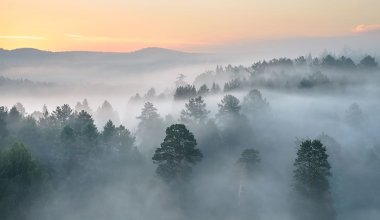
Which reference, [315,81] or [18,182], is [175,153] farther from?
[315,81]

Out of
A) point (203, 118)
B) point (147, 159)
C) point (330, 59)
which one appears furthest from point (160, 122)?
point (330, 59)

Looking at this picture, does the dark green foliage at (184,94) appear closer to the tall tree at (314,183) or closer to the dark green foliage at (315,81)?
the dark green foliage at (315,81)

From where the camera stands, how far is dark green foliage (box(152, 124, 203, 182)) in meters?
59.5

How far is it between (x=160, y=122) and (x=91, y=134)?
26.4 meters

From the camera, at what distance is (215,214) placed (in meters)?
66.1

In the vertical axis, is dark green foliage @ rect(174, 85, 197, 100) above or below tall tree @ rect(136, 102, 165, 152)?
above

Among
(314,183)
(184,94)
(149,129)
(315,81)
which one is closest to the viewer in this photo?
(314,183)

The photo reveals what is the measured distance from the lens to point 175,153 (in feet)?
195

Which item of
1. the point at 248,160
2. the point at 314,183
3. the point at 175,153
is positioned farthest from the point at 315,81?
the point at 175,153

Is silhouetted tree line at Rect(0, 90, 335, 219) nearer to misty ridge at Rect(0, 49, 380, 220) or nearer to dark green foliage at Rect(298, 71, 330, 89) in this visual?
misty ridge at Rect(0, 49, 380, 220)

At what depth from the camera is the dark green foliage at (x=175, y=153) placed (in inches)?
2343

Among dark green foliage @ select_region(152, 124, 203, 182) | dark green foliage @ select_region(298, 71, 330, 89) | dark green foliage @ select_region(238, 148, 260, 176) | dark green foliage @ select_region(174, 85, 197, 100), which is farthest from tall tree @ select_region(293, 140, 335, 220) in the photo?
dark green foliage @ select_region(298, 71, 330, 89)

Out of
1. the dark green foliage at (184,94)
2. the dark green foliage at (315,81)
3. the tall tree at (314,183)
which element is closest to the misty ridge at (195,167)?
the tall tree at (314,183)

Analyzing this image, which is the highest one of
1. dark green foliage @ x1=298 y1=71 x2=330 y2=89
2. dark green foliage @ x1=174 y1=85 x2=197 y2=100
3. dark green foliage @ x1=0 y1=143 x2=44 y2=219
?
dark green foliage @ x1=298 y1=71 x2=330 y2=89
